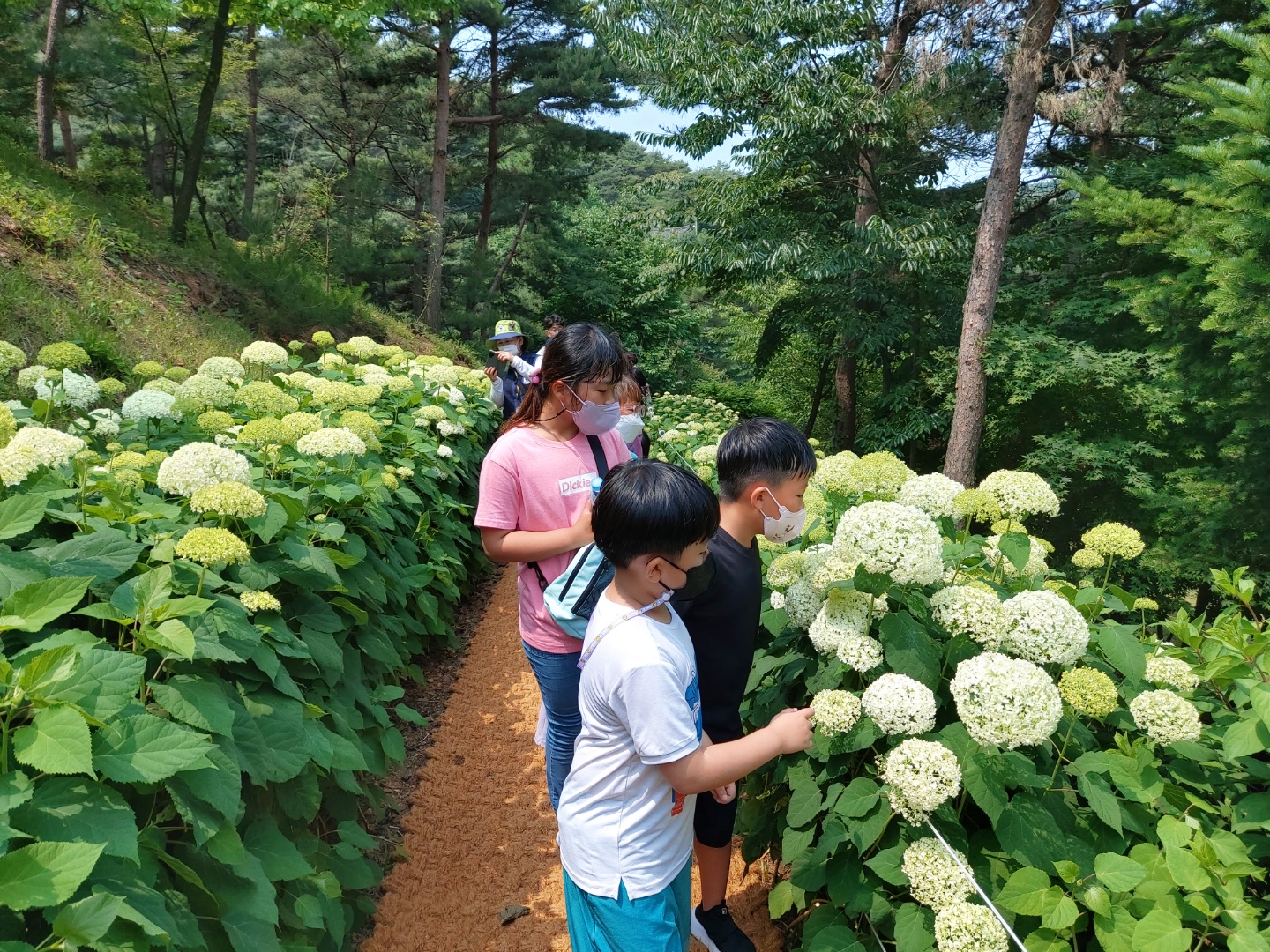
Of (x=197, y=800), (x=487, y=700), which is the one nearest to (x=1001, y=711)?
(x=197, y=800)

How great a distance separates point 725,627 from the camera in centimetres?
206

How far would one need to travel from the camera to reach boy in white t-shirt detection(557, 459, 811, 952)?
59.3 inches

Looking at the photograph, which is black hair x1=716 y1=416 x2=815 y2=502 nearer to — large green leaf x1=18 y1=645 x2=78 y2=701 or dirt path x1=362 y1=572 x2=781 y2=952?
large green leaf x1=18 y1=645 x2=78 y2=701

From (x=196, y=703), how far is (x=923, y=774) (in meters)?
1.58

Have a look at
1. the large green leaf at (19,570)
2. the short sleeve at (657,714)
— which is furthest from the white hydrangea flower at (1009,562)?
the large green leaf at (19,570)

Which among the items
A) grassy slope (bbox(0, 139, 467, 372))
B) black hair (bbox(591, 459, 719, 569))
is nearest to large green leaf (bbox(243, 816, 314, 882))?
black hair (bbox(591, 459, 719, 569))

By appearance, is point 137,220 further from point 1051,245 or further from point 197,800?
point 1051,245

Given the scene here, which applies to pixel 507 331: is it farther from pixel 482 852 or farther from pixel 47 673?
pixel 47 673

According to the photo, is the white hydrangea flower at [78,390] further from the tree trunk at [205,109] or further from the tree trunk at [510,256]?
the tree trunk at [510,256]

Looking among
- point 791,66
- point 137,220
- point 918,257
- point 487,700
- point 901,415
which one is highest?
point 791,66

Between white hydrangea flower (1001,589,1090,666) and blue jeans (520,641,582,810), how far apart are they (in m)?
1.24

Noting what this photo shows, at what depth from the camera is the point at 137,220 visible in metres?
10.2

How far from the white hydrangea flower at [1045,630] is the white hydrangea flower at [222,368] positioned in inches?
146

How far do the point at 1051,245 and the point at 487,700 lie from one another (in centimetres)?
1158
